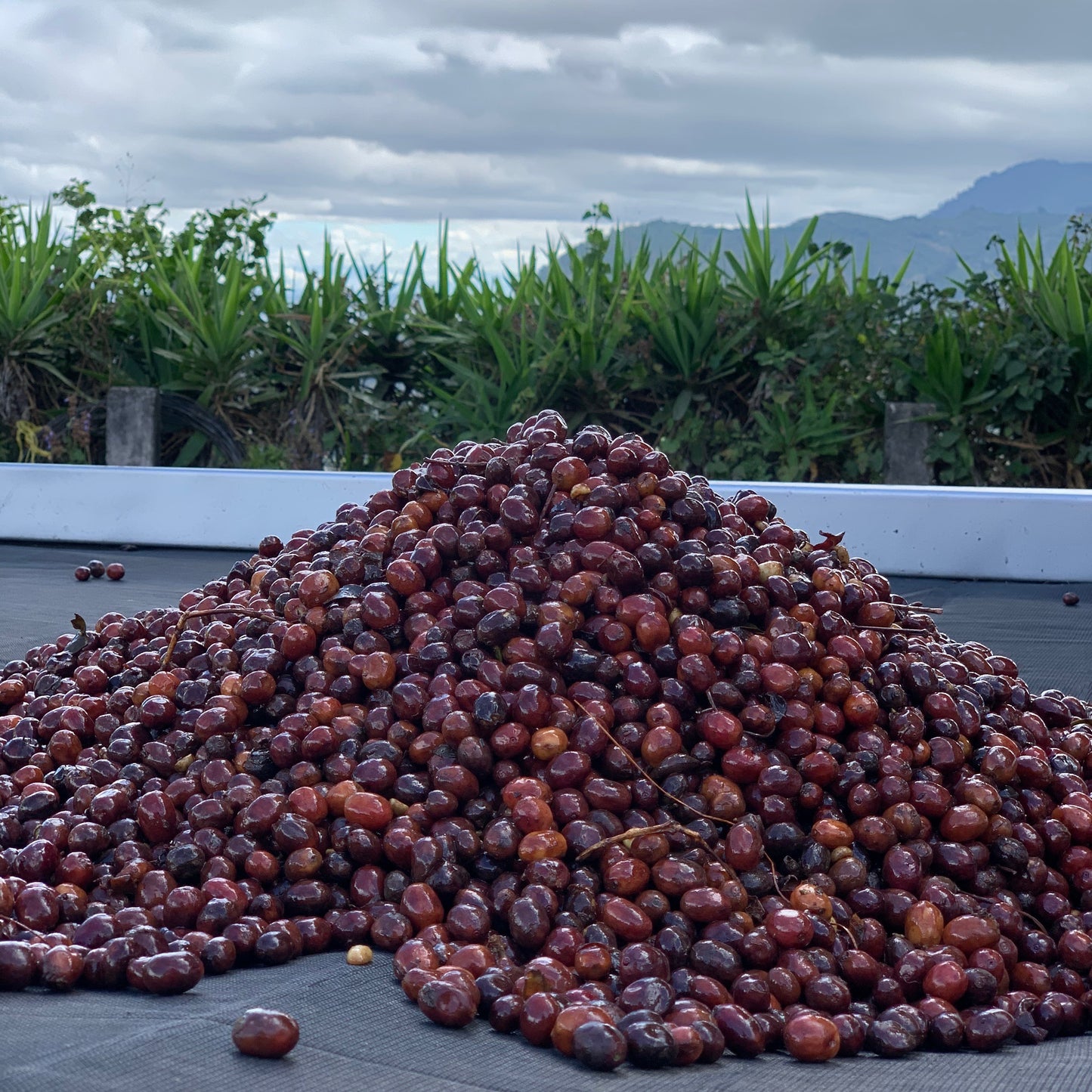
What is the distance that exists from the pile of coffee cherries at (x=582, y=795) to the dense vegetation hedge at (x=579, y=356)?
348cm

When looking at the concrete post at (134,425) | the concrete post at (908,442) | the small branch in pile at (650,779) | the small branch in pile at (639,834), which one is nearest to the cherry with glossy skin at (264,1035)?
the small branch in pile at (639,834)

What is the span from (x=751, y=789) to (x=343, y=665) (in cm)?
50

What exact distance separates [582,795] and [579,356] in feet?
13.9

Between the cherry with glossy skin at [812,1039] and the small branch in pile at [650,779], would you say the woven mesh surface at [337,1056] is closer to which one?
the cherry with glossy skin at [812,1039]

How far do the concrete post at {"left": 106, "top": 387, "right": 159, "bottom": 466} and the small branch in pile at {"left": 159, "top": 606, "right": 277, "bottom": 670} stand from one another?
408 cm

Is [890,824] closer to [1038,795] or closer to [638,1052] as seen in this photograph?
[1038,795]

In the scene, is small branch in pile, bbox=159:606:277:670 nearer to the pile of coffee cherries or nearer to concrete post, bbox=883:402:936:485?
the pile of coffee cherries

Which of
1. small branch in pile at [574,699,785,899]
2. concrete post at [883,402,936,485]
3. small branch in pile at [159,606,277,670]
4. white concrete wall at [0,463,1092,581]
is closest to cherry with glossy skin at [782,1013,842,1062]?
small branch in pile at [574,699,785,899]

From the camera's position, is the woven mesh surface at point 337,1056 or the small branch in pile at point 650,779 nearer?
the woven mesh surface at point 337,1056

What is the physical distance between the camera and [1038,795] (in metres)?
1.54

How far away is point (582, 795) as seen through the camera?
139cm

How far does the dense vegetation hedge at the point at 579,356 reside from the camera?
507 cm

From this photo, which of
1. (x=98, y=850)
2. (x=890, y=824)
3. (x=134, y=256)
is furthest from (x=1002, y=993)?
(x=134, y=256)

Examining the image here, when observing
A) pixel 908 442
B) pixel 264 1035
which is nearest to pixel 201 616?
pixel 264 1035
